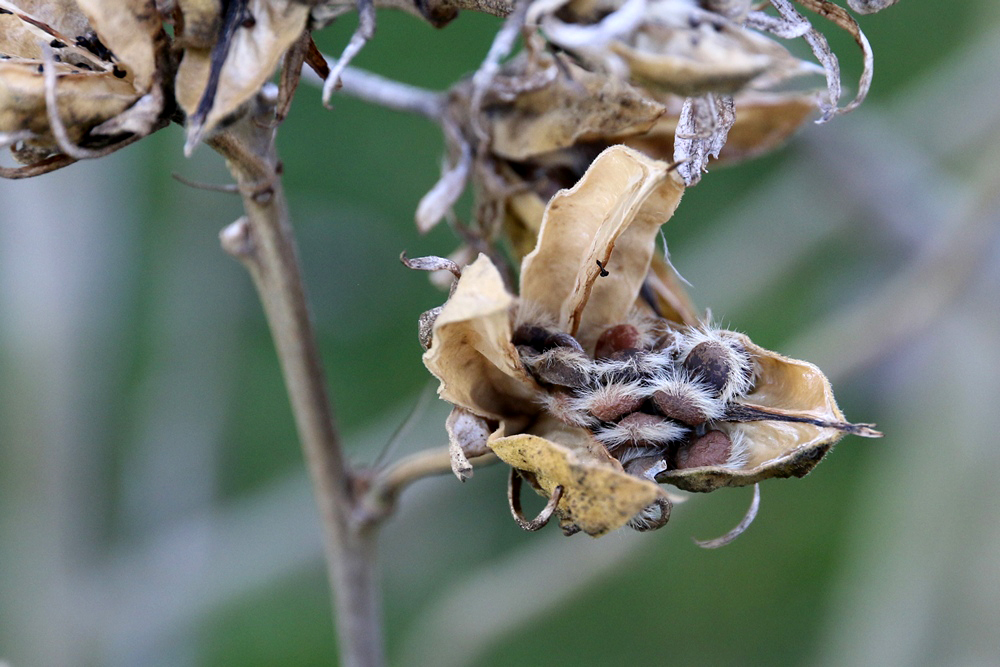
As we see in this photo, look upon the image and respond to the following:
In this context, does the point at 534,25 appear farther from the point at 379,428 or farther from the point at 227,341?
the point at 227,341

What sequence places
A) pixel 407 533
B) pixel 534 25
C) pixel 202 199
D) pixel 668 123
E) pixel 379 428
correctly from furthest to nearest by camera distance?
pixel 407 533
pixel 379 428
pixel 202 199
pixel 668 123
pixel 534 25

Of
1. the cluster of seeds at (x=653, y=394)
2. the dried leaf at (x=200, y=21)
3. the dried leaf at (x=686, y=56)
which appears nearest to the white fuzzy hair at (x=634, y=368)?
the cluster of seeds at (x=653, y=394)

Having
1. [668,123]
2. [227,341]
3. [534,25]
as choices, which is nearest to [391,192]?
[227,341]

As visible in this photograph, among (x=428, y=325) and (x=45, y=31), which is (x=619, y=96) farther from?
(x=45, y=31)

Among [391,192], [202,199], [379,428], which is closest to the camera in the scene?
[202,199]

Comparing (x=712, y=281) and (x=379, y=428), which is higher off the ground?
(x=712, y=281)

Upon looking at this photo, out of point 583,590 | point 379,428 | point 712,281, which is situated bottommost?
point 379,428
